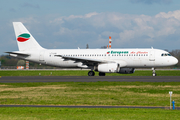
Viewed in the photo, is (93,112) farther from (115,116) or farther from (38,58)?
(38,58)

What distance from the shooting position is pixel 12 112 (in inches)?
569

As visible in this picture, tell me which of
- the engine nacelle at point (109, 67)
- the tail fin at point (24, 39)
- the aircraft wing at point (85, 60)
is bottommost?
the engine nacelle at point (109, 67)

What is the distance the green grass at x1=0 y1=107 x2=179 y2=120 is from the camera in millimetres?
12625

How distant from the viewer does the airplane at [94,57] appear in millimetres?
43938

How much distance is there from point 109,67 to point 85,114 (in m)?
29.4

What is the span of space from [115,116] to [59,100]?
709cm

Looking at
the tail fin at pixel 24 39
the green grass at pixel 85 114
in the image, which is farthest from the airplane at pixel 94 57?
the green grass at pixel 85 114

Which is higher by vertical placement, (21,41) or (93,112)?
(21,41)

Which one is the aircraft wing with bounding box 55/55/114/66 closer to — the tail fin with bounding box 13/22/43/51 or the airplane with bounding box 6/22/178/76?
the airplane with bounding box 6/22/178/76

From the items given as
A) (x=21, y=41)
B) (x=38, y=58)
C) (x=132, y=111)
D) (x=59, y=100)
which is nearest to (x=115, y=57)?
(x=38, y=58)

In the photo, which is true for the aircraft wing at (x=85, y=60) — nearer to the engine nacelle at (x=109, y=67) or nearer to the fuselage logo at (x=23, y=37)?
the engine nacelle at (x=109, y=67)

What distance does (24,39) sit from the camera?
162 feet

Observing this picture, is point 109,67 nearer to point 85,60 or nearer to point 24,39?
point 85,60

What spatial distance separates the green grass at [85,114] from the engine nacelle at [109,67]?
2795 centimetres
